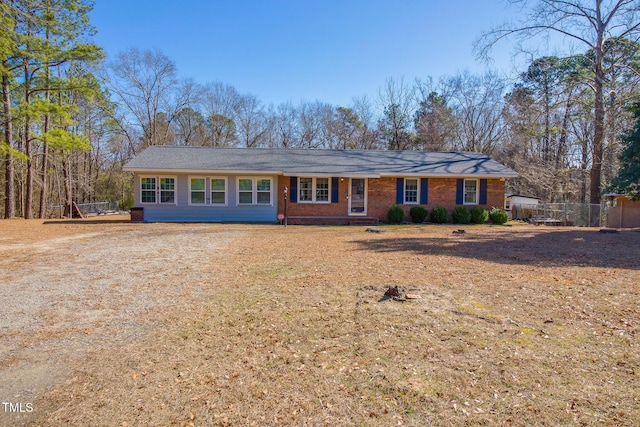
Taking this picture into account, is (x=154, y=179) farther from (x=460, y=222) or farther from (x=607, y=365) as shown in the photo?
(x=607, y=365)

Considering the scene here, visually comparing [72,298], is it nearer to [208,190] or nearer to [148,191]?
[208,190]

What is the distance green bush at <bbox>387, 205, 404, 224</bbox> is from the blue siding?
17.7ft

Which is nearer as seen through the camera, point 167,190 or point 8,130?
point 167,190

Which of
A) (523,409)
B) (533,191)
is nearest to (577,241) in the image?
(523,409)

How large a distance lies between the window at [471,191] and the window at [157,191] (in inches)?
553

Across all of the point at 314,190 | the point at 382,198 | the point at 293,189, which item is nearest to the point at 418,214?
the point at 382,198

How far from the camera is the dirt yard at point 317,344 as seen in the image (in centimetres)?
235

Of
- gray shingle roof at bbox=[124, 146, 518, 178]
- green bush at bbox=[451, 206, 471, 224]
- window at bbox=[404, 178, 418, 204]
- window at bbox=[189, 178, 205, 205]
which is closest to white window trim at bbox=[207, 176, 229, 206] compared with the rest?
window at bbox=[189, 178, 205, 205]

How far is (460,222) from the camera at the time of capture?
16625 mm

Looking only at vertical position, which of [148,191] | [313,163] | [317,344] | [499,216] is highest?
[313,163]

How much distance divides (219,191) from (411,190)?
9.24 metres

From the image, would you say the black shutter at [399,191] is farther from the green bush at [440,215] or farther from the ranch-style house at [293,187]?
the green bush at [440,215]

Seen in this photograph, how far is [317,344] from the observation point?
3311 mm

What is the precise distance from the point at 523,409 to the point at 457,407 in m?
0.43
